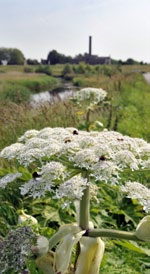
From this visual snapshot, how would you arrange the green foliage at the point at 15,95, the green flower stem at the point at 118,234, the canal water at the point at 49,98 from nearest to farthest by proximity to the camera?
the green flower stem at the point at 118,234, the canal water at the point at 49,98, the green foliage at the point at 15,95

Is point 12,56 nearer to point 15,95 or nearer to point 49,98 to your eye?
point 15,95

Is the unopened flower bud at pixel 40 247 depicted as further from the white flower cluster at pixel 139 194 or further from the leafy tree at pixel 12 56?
the leafy tree at pixel 12 56

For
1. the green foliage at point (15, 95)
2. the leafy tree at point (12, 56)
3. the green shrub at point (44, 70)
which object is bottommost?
the green foliage at point (15, 95)

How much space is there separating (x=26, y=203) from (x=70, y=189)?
170 centimetres

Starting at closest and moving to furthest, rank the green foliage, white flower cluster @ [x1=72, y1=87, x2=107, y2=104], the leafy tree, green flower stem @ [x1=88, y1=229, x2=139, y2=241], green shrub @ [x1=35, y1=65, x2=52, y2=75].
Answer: green flower stem @ [x1=88, y1=229, x2=139, y2=241]
white flower cluster @ [x1=72, y1=87, x2=107, y2=104]
the green foliage
green shrub @ [x1=35, y1=65, x2=52, y2=75]
the leafy tree

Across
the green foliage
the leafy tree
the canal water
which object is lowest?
the green foliage

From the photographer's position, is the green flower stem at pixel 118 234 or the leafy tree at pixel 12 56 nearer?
the green flower stem at pixel 118 234


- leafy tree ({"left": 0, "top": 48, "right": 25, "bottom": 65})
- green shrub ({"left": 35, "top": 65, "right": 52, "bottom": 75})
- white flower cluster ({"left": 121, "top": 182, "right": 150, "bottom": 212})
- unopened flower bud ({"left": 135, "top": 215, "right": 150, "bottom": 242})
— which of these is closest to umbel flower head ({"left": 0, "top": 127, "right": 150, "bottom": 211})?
white flower cluster ({"left": 121, "top": 182, "right": 150, "bottom": 212})

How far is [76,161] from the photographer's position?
4.01 ft

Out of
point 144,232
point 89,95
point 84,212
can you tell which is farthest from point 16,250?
point 89,95

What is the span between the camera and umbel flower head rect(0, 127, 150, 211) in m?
1.18

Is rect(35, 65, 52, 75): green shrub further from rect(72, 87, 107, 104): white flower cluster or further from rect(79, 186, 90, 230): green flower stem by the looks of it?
rect(79, 186, 90, 230): green flower stem

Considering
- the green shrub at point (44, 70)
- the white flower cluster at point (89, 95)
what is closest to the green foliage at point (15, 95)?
the white flower cluster at point (89, 95)

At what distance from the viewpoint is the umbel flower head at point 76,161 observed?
1181 mm
